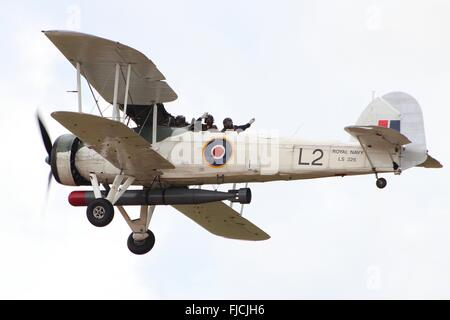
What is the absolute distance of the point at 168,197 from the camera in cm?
2644

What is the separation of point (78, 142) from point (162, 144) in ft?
5.31

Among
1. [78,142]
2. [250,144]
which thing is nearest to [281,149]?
[250,144]

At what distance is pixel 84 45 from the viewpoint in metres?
25.4

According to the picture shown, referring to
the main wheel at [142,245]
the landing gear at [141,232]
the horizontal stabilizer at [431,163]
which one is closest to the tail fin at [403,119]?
the horizontal stabilizer at [431,163]

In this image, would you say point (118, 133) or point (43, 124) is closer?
point (118, 133)

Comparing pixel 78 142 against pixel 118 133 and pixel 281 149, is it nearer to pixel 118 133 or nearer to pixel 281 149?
pixel 118 133

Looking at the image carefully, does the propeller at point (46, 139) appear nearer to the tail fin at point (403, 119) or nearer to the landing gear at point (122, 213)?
the landing gear at point (122, 213)

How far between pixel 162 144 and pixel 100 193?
1.39m

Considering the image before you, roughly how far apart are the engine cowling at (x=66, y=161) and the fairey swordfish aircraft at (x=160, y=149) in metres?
0.02

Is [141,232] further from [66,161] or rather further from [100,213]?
[66,161]

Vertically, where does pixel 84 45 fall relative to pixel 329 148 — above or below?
above

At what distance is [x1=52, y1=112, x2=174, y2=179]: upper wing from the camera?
24812 mm

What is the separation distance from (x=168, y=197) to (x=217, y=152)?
1254 millimetres

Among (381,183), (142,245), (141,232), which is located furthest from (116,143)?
(381,183)
